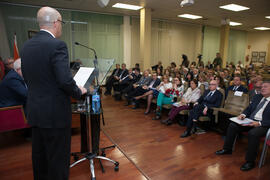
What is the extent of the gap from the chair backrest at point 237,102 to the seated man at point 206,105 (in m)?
0.16

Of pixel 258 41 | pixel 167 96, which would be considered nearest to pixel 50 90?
pixel 167 96

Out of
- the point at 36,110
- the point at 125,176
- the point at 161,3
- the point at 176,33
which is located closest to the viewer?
the point at 36,110

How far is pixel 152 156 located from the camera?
263 cm

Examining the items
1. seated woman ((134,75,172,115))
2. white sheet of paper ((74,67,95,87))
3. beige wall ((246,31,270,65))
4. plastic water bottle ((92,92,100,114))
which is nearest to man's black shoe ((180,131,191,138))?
seated woman ((134,75,172,115))

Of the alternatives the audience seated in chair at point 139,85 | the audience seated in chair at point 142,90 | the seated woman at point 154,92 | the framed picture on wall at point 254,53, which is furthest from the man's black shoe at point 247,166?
the framed picture on wall at point 254,53

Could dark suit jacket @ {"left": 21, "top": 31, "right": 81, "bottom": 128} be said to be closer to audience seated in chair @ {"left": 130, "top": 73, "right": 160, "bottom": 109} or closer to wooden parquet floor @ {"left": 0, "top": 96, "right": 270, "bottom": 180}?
wooden parquet floor @ {"left": 0, "top": 96, "right": 270, "bottom": 180}

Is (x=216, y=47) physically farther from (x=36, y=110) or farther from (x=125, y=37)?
(x=36, y=110)

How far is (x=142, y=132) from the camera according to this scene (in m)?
3.50

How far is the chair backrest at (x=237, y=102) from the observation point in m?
3.19

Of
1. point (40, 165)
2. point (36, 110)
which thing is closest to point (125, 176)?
point (40, 165)

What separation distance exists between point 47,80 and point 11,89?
2.08 metres

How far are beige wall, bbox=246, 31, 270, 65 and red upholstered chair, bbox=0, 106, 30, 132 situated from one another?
52.2 ft

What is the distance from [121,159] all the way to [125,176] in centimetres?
39

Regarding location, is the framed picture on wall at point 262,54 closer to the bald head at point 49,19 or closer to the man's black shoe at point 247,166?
the man's black shoe at point 247,166
